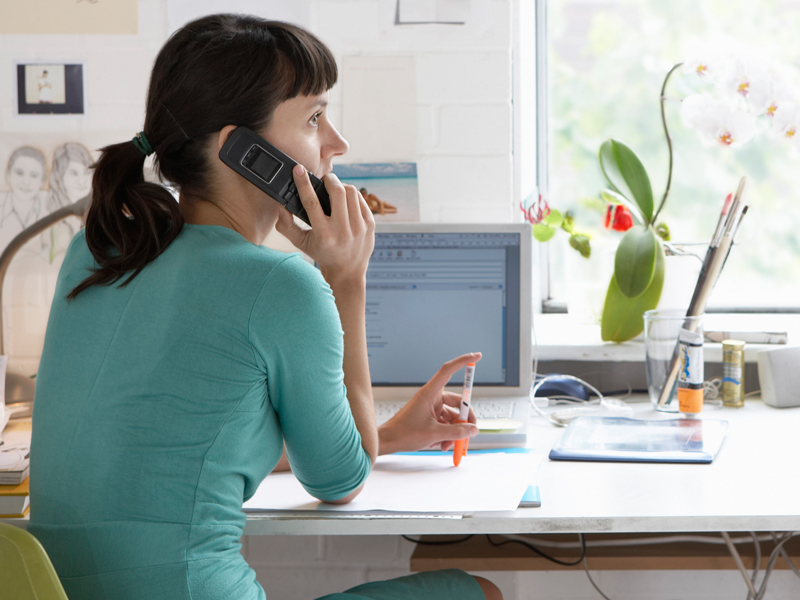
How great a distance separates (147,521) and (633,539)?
105 cm

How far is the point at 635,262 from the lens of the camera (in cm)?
148

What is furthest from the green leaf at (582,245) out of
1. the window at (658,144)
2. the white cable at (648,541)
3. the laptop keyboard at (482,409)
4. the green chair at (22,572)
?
the green chair at (22,572)

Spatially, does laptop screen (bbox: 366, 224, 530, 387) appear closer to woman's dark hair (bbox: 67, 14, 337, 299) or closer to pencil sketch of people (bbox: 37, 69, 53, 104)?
woman's dark hair (bbox: 67, 14, 337, 299)

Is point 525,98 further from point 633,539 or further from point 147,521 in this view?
point 147,521

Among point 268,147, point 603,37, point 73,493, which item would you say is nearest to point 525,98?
point 603,37

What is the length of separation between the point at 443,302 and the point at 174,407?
68 cm

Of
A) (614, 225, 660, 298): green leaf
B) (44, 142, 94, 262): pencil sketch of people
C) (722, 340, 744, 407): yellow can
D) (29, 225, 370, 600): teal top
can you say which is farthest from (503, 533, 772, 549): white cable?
(44, 142, 94, 262): pencil sketch of people

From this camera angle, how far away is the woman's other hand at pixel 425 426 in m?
1.07

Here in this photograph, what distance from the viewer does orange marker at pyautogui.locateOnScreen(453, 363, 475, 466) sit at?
42.4 inches

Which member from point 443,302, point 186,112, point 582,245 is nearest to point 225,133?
point 186,112

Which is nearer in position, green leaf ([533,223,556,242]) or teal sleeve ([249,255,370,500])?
teal sleeve ([249,255,370,500])

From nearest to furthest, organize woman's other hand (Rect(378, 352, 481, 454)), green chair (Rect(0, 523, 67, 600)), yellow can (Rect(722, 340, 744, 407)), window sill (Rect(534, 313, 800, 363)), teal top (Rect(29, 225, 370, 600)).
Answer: green chair (Rect(0, 523, 67, 600)), teal top (Rect(29, 225, 370, 600)), woman's other hand (Rect(378, 352, 481, 454)), yellow can (Rect(722, 340, 744, 407)), window sill (Rect(534, 313, 800, 363))

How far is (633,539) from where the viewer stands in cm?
150

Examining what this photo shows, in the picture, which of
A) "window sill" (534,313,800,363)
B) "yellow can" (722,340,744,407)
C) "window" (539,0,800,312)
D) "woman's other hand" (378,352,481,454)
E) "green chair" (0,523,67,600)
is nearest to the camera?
"green chair" (0,523,67,600)
